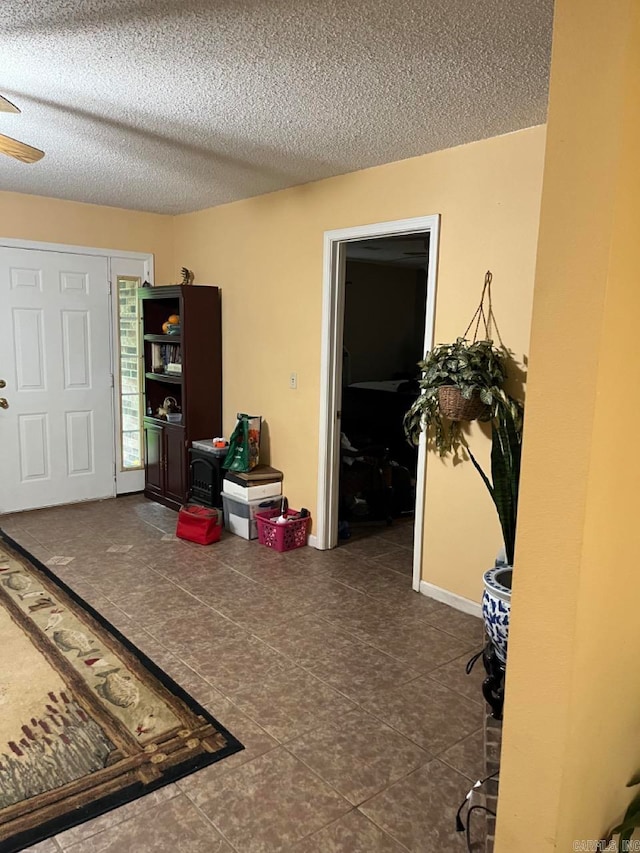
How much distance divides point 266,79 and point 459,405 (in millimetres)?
1593

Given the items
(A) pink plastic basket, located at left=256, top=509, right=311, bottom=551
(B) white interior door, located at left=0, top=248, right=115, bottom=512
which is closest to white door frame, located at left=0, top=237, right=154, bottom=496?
(B) white interior door, located at left=0, top=248, right=115, bottom=512

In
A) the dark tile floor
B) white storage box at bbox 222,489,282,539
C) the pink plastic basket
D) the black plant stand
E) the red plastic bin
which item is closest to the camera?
the dark tile floor

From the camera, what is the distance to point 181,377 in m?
4.88

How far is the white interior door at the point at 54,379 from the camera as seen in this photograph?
4.73 metres

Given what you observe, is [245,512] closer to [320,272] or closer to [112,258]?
[320,272]

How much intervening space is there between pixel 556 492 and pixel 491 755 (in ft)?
3.98

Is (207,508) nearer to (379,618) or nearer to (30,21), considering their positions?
(379,618)

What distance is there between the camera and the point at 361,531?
4.62m

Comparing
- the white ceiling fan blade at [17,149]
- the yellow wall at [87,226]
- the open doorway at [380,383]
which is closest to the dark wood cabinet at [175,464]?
the open doorway at [380,383]

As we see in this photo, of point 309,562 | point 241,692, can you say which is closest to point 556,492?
point 241,692

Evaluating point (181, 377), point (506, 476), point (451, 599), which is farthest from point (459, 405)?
point (181, 377)

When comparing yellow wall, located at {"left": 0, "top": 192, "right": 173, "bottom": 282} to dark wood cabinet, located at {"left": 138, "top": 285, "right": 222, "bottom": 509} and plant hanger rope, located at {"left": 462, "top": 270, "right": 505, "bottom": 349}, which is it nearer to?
dark wood cabinet, located at {"left": 138, "top": 285, "right": 222, "bottom": 509}

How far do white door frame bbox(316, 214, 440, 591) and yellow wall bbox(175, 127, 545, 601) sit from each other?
7cm

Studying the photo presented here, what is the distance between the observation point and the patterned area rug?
6.44 ft
